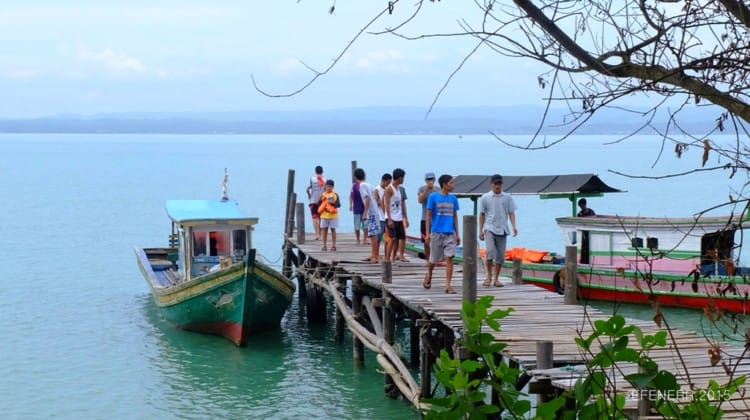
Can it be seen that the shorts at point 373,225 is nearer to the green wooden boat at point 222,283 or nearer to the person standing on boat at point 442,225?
the green wooden boat at point 222,283

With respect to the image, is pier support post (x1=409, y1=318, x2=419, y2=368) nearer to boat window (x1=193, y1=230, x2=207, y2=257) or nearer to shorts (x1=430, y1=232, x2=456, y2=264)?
shorts (x1=430, y1=232, x2=456, y2=264)

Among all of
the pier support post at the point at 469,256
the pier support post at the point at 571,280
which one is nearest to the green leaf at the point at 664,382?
the pier support post at the point at 469,256

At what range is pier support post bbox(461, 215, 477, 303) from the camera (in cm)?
1157

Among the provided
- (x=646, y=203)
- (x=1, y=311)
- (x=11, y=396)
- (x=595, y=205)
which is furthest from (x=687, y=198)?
(x=11, y=396)

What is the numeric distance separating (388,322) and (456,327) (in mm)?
3448

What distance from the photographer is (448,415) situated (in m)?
4.80

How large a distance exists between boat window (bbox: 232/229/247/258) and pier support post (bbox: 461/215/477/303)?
8397mm

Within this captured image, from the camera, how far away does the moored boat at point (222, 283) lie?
17922 mm

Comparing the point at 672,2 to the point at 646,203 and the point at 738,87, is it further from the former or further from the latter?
the point at 646,203

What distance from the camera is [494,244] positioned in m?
13.5

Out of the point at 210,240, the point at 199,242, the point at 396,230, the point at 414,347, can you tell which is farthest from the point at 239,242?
the point at 414,347

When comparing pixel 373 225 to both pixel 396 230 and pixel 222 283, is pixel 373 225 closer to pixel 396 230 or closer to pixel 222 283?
pixel 396 230

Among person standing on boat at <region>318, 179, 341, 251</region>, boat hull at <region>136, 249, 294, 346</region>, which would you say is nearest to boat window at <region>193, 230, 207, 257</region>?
boat hull at <region>136, 249, 294, 346</region>

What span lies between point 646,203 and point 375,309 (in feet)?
180
